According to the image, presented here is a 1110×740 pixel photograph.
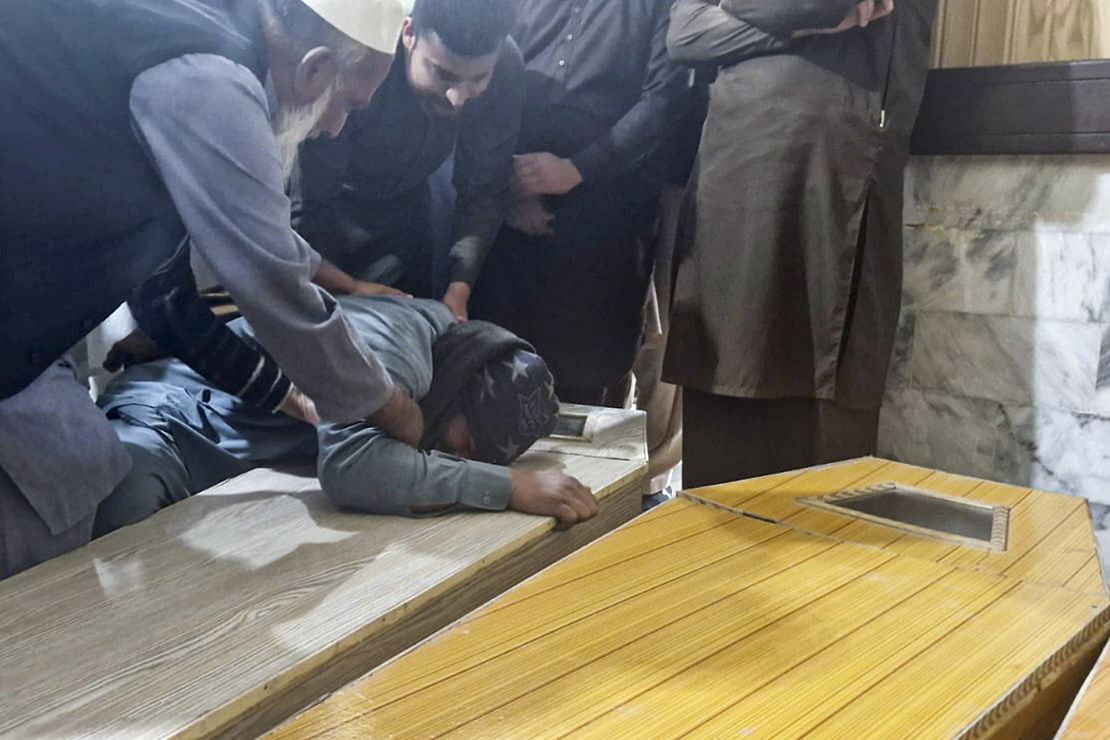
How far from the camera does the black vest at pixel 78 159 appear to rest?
4.04ft

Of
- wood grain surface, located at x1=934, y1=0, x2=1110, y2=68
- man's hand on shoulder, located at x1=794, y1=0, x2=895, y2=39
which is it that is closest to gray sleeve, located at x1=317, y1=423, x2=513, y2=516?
man's hand on shoulder, located at x1=794, y1=0, x2=895, y2=39

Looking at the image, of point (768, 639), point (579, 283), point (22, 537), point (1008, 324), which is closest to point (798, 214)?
point (579, 283)

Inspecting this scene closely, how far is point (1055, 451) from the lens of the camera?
2.44 metres

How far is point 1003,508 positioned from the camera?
5.82 feet

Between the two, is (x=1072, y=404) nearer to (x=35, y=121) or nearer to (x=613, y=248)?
(x=613, y=248)

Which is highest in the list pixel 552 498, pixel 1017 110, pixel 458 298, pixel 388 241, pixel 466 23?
pixel 466 23

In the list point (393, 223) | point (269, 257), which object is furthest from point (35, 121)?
point (393, 223)

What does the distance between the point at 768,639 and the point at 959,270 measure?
5.13 ft

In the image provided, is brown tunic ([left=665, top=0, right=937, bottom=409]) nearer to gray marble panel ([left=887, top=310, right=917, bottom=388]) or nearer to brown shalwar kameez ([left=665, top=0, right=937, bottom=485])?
brown shalwar kameez ([left=665, top=0, right=937, bottom=485])

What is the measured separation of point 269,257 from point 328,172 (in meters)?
0.60

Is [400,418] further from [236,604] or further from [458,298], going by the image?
[458,298]

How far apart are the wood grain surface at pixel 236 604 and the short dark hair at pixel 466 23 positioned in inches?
33.6

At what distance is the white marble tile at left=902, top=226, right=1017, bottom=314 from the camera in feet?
8.05

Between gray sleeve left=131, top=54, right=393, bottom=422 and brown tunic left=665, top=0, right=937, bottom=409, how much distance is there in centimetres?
108
